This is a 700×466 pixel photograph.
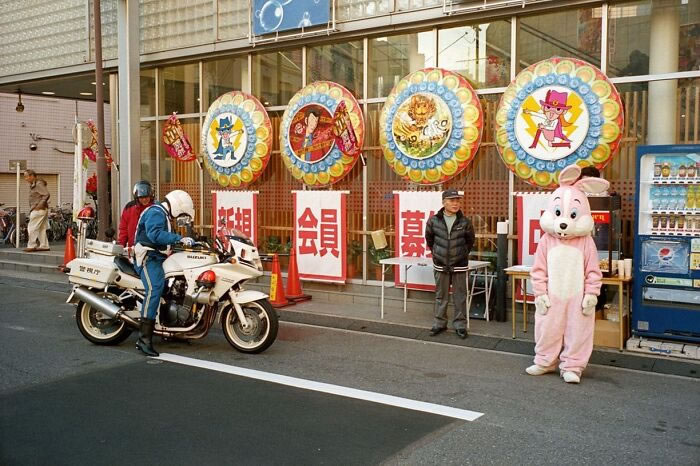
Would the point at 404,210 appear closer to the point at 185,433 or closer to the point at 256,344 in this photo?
the point at 256,344

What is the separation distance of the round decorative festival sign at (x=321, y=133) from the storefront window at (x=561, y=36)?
286 centimetres

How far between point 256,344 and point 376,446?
10.6ft

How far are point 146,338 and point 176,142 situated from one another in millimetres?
6972

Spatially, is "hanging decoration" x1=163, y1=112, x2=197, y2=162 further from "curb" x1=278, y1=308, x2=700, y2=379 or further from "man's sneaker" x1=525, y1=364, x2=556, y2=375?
"man's sneaker" x1=525, y1=364, x2=556, y2=375

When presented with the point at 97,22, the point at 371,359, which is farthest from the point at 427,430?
the point at 97,22

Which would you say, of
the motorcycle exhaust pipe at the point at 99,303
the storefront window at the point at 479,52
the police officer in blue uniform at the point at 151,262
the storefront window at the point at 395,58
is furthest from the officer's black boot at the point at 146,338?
the storefront window at the point at 479,52

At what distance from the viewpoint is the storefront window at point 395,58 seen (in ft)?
37.8

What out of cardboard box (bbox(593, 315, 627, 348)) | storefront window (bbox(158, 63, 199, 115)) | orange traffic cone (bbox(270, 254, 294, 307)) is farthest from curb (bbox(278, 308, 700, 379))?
storefront window (bbox(158, 63, 199, 115))

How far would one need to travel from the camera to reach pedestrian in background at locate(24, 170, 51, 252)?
1773 centimetres

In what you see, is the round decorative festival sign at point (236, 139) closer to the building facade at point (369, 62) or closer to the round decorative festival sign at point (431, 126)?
the building facade at point (369, 62)

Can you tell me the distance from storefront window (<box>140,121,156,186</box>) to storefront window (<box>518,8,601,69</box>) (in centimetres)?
836

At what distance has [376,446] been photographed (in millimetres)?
5246

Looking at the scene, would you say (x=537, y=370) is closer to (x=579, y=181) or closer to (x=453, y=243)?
(x=579, y=181)

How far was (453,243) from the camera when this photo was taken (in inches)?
361
